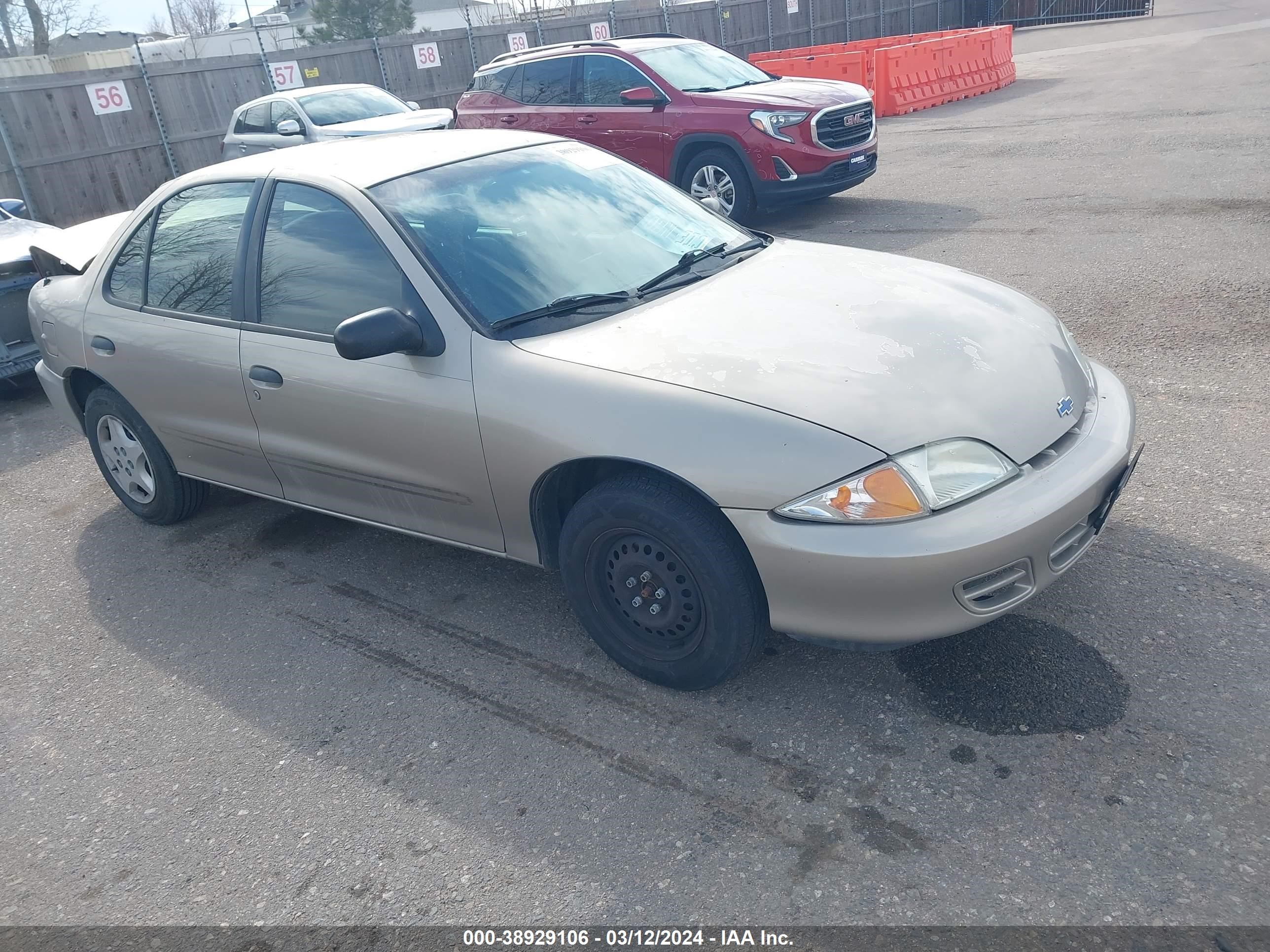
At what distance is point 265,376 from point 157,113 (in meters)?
16.3

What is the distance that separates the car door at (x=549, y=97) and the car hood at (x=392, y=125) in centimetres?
152

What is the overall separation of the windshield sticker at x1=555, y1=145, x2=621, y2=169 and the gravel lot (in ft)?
5.78

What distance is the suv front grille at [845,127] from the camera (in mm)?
9766

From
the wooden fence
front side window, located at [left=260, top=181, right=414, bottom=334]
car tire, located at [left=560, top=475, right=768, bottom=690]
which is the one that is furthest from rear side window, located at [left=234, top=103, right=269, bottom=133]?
car tire, located at [left=560, top=475, right=768, bottom=690]

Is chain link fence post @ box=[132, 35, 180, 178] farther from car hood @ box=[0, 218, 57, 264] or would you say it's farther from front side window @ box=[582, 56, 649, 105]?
car hood @ box=[0, 218, 57, 264]

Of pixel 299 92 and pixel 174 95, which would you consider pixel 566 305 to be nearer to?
pixel 299 92

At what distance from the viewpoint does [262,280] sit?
4.09m

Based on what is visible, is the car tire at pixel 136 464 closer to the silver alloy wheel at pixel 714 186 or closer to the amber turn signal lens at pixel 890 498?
the amber turn signal lens at pixel 890 498

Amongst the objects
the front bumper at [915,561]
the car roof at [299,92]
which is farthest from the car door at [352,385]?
the car roof at [299,92]

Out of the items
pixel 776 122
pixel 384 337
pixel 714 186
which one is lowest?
pixel 714 186

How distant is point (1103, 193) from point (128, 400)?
8689 mm

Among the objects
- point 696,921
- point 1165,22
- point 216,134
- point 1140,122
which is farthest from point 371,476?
point 1165,22

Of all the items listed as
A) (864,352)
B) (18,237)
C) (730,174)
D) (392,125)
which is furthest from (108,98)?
(864,352)

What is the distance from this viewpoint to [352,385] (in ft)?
12.3
